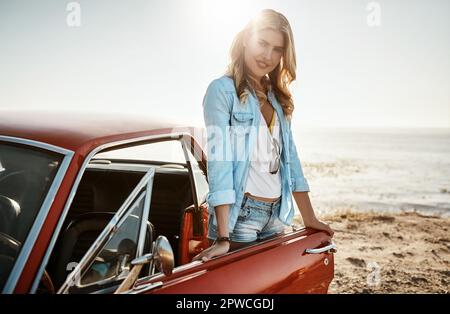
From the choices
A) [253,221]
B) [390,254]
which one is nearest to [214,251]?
[253,221]

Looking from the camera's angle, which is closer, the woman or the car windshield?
the car windshield

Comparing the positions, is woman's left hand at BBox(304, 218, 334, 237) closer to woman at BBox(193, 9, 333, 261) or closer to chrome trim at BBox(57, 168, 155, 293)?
woman at BBox(193, 9, 333, 261)

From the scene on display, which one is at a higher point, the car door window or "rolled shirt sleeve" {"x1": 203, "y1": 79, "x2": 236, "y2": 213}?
"rolled shirt sleeve" {"x1": 203, "y1": 79, "x2": 236, "y2": 213}

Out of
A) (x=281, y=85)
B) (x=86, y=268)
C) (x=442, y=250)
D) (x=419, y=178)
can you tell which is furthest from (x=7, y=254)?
(x=419, y=178)

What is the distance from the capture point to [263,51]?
256cm

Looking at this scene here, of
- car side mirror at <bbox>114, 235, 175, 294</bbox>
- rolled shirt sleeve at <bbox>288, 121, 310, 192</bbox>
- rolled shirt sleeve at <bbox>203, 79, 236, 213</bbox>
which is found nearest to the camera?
car side mirror at <bbox>114, 235, 175, 294</bbox>

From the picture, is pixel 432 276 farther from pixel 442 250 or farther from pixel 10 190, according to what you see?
pixel 10 190

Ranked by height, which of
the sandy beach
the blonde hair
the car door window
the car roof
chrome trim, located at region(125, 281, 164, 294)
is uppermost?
the blonde hair

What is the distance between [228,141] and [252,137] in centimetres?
15

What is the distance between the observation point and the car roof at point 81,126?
2092mm

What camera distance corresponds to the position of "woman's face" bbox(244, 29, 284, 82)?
254cm

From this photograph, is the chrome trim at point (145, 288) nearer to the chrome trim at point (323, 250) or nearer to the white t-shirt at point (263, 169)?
the white t-shirt at point (263, 169)

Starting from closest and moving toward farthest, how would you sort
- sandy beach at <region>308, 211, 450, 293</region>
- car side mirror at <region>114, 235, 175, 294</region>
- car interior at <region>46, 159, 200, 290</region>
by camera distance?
car side mirror at <region>114, 235, 175, 294</region>, car interior at <region>46, 159, 200, 290</region>, sandy beach at <region>308, 211, 450, 293</region>

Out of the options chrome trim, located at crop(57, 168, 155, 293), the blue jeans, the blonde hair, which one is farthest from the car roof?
the blue jeans
